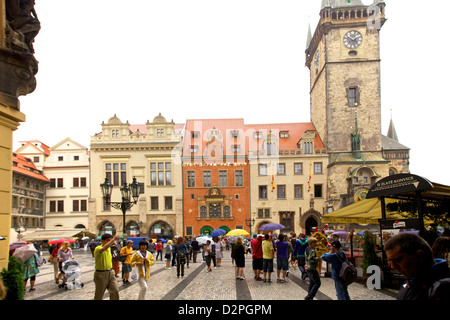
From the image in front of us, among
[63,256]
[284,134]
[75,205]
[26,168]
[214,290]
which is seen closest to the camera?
[214,290]

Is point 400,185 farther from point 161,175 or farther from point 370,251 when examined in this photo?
point 161,175

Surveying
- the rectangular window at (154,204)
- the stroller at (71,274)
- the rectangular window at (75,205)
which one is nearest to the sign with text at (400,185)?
the stroller at (71,274)

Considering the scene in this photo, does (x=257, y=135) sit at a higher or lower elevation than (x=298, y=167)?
higher

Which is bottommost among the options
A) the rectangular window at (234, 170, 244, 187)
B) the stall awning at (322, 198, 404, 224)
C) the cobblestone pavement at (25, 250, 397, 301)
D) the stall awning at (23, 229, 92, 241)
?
the stall awning at (23, 229, 92, 241)

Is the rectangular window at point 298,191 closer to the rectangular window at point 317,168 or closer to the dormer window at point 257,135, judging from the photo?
the rectangular window at point 317,168

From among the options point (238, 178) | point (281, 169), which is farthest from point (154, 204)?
point (281, 169)

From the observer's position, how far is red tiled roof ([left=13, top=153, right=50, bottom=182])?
140ft

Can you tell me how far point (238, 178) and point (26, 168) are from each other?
2295 centimetres

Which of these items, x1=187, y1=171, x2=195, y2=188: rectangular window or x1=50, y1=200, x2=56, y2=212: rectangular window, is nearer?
x1=187, y1=171, x2=195, y2=188: rectangular window

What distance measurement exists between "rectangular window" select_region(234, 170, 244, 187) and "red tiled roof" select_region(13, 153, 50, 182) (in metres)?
21.4

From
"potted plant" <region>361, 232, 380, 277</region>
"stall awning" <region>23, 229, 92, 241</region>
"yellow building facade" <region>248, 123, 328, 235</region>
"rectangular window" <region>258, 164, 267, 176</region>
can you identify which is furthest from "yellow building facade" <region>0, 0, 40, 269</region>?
"rectangular window" <region>258, 164, 267, 176</region>

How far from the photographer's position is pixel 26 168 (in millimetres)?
44719

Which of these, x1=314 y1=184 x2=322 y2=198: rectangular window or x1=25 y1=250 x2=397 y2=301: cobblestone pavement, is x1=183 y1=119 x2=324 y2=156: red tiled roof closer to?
x1=314 y1=184 x2=322 y2=198: rectangular window

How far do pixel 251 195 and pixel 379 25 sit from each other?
76.7 feet
